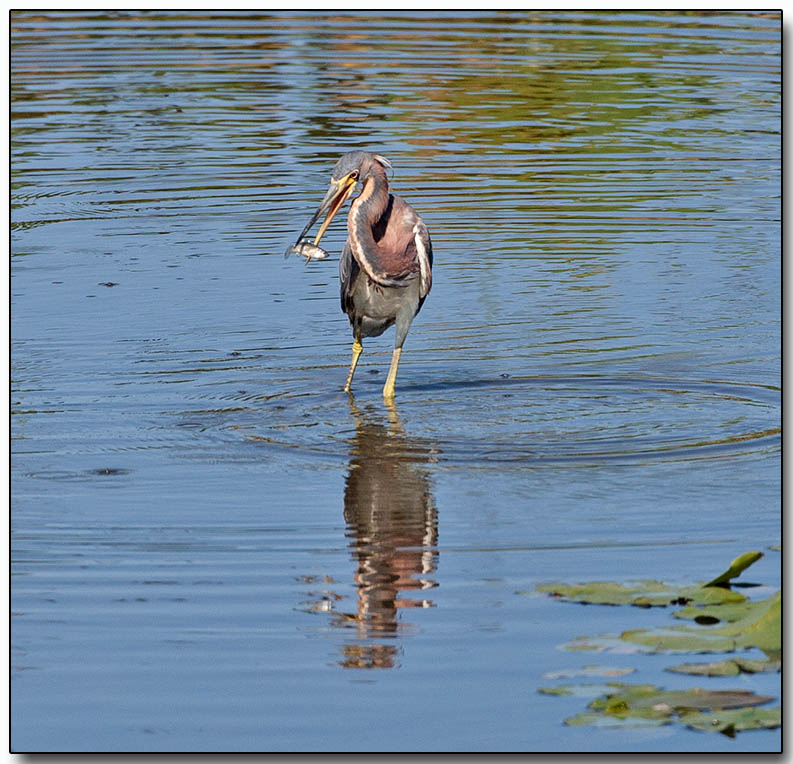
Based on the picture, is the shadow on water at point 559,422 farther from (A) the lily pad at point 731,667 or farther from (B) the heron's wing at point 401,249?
(A) the lily pad at point 731,667

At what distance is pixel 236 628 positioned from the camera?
5.83 metres

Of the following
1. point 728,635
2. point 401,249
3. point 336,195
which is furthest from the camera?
point 401,249

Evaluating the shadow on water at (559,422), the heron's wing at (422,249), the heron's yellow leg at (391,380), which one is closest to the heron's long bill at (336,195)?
the heron's wing at (422,249)

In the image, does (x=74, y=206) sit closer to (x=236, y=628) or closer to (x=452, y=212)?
→ (x=452, y=212)

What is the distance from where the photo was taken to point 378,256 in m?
9.19

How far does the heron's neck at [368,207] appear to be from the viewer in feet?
29.5

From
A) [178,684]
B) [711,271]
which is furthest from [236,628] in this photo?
[711,271]

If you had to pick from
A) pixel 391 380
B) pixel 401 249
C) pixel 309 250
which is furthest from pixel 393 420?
pixel 401 249

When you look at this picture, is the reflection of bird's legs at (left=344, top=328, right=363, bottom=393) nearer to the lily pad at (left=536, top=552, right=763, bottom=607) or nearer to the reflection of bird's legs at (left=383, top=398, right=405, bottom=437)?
the reflection of bird's legs at (left=383, top=398, right=405, bottom=437)

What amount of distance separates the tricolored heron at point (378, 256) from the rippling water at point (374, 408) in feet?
1.19

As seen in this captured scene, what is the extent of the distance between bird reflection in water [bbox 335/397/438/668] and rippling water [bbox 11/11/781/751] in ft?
0.08

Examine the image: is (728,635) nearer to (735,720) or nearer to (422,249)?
(735,720)

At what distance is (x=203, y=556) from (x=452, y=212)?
7990mm

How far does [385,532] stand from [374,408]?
212cm
